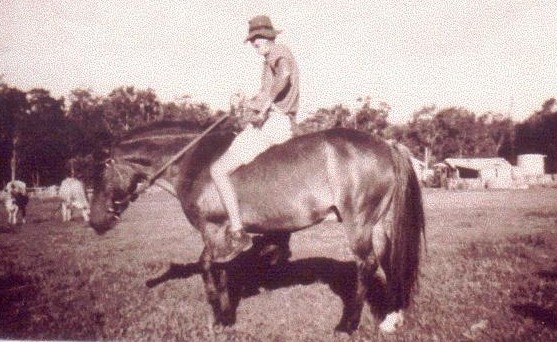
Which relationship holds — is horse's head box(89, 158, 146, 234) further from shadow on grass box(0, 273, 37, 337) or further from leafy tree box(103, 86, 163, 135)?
shadow on grass box(0, 273, 37, 337)

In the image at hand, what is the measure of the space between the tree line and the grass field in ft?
2.22

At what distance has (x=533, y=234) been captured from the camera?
4.87 m

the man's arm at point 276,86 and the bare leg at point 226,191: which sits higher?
the man's arm at point 276,86

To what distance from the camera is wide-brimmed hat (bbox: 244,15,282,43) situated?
4113 millimetres

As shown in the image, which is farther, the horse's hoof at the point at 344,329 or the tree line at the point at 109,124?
the tree line at the point at 109,124

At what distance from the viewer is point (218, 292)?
446cm

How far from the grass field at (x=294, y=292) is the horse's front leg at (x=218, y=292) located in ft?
0.38

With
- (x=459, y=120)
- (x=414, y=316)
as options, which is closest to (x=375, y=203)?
(x=414, y=316)

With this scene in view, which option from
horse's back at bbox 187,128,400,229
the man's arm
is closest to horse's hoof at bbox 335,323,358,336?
horse's back at bbox 187,128,400,229

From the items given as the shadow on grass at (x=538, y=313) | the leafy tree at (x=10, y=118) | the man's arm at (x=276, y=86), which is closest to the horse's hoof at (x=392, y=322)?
the shadow on grass at (x=538, y=313)

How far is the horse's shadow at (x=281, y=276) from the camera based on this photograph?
16.5ft

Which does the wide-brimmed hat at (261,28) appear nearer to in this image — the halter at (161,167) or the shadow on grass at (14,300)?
the halter at (161,167)

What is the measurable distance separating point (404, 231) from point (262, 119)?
168 cm

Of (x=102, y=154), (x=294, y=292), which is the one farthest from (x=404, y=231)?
(x=102, y=154)
